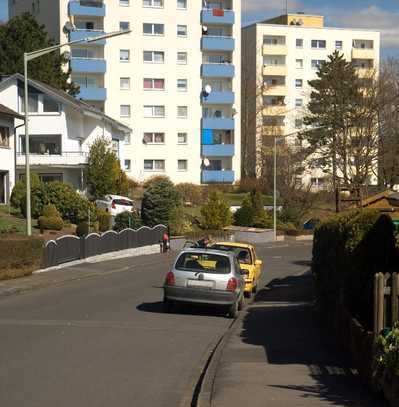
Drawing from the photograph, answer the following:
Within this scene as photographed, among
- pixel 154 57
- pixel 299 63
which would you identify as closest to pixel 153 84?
pixel 154 57

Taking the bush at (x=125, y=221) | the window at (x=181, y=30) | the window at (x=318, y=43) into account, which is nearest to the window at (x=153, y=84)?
the window at (x=181, y=30)

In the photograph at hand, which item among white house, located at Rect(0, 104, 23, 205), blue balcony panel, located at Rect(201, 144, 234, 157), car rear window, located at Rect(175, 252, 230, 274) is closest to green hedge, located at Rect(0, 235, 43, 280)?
car rear window, located at Rect(175, 252, 230, 274)

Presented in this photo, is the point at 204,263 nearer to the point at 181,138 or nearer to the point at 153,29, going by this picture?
the point at 181,138

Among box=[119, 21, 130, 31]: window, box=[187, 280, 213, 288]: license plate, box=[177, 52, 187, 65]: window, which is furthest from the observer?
box=[177, 52, 187, 65]: window

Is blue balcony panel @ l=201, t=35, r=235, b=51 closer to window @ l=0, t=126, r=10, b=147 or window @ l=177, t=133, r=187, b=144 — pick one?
window @ l=177, t=133, r=187, b=144

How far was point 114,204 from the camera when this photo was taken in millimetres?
50719

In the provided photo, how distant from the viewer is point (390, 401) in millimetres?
7949

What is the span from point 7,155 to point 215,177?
29.8m

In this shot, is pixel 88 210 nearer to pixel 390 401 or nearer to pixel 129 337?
pixel 129 337

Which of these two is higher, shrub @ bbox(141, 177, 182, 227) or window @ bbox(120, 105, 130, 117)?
window @ bbox(120, 105, 130, 117)

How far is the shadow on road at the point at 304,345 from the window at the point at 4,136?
26373 mm

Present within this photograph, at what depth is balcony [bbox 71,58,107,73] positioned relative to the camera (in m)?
70.6

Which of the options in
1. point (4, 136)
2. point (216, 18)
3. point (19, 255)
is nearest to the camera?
point (19, 255)

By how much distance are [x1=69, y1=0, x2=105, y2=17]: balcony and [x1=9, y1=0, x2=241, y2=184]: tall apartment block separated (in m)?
0.18
